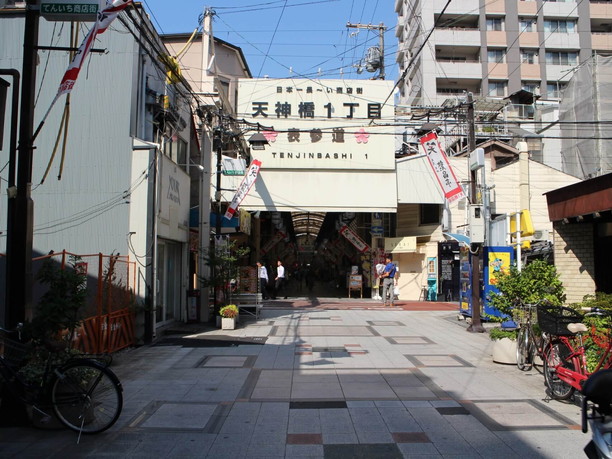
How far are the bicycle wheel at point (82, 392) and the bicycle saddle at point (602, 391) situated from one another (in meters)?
4.44

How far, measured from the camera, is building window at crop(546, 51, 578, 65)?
45.8 meters

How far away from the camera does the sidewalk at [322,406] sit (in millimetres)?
5094

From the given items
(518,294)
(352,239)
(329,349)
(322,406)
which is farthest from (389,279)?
(322,406)

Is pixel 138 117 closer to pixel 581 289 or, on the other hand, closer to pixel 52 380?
pixel 52 380

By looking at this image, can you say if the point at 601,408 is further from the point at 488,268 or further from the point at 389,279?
the point at 389,279

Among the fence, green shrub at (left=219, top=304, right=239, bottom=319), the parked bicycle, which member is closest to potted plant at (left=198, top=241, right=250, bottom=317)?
green shrub at (left=219, top=304, right=239, bottom=319)

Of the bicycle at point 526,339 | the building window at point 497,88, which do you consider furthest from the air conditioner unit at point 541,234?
the building window at point 497,88

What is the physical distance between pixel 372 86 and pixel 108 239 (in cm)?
1613

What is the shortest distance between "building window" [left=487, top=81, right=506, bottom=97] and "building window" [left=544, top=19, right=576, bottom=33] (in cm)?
605

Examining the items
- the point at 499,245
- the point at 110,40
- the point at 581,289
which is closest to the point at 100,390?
the point at 110,40

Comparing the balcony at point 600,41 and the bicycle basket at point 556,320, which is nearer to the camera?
the bicycle basket at point 556,320

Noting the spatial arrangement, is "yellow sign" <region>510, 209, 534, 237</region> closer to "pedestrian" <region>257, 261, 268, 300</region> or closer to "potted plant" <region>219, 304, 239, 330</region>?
"potted plant" <region>219, 304, 239, 330</region>

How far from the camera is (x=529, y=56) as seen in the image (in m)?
46.0

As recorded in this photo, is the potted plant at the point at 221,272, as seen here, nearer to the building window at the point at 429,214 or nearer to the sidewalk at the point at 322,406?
the sidewalk at the point at 322,406
